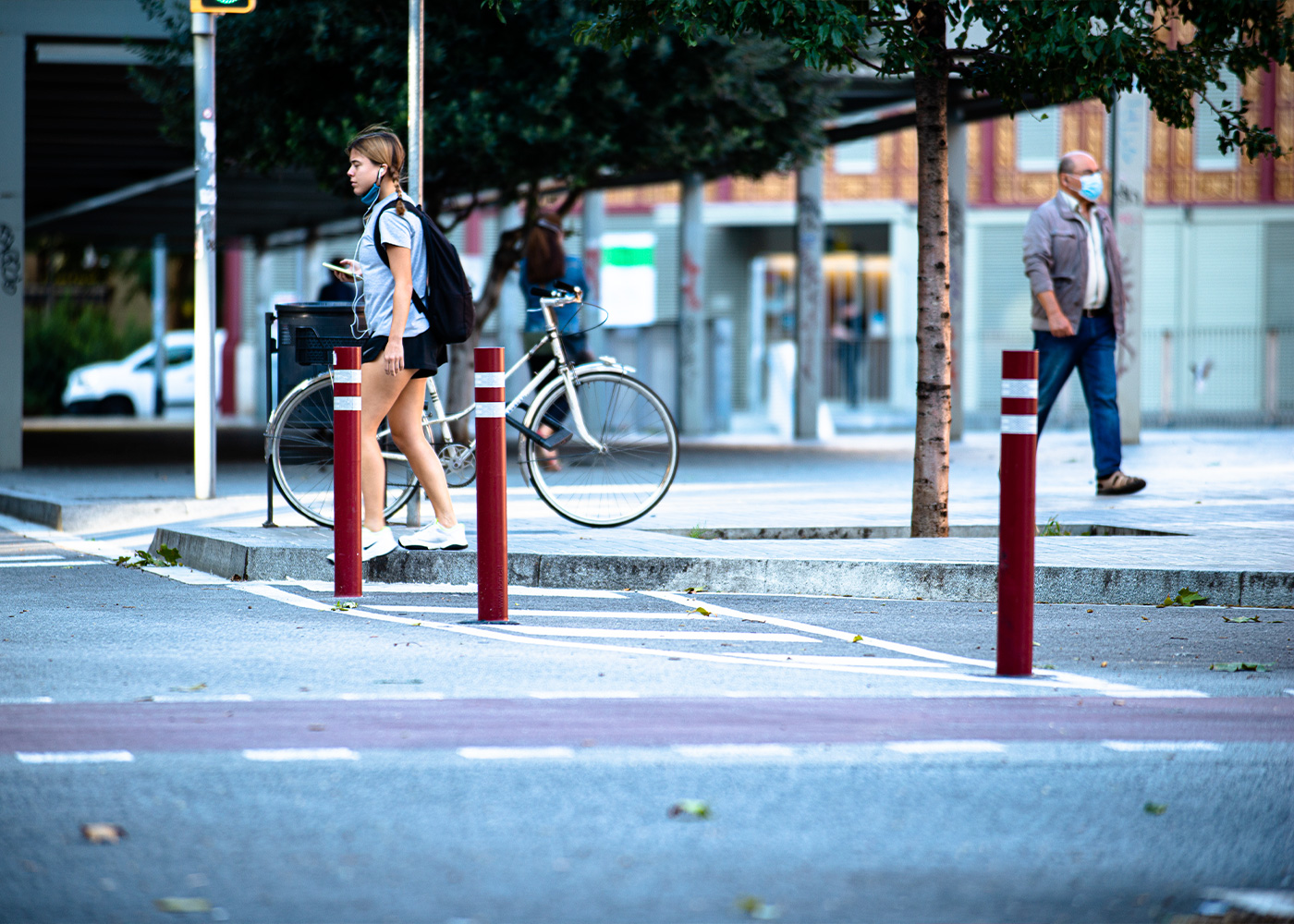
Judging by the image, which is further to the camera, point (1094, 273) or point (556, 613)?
point (1094, 273)

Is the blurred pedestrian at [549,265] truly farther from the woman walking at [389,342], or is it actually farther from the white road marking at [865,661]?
the white road marking at [865,661]

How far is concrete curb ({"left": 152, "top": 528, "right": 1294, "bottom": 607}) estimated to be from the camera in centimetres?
762

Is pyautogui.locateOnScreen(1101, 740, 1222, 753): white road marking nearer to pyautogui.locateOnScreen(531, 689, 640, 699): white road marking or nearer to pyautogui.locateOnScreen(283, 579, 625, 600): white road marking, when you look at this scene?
pyautogui.locateOnScreen(531, 689, 640, 699): white road marking

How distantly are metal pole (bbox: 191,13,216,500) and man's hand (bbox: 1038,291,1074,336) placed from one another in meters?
5.15

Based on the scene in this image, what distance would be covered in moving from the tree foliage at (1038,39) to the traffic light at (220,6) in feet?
8.04

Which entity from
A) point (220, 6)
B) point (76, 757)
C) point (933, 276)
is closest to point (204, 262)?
point (220, 6)

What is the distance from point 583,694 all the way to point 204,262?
6.80 m

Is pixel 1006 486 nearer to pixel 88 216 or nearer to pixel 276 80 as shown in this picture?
pixel 276 80

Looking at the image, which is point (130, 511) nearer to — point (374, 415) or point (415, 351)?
point (374, 415)

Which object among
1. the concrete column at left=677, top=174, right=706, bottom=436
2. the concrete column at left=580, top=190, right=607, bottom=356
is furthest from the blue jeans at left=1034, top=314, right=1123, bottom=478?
the concrete column at left=580, top=190, right=607, bottom=356

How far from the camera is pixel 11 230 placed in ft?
50.3

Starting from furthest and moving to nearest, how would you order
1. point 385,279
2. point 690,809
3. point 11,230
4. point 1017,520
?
point 11,230, point 385,279, point 1017,520, point 690,809

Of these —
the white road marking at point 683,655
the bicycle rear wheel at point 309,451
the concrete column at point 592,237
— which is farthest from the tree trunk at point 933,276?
the concrete column at point 592,237

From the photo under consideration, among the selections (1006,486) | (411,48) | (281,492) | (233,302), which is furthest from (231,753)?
(233,302)
